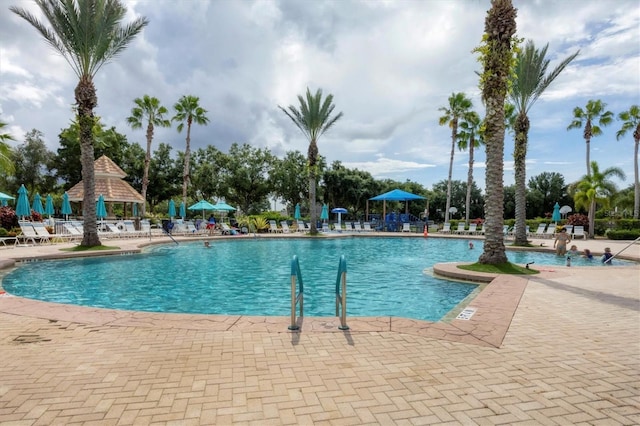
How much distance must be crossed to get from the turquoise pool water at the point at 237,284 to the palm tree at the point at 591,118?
2607 cm

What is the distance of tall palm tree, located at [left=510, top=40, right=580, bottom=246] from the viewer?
15.6 m

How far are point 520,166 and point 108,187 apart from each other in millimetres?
25564

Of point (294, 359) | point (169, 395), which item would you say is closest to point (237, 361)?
point (294, 359)

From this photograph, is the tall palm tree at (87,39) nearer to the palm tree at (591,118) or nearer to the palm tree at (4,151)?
the palm tree at (4,151)

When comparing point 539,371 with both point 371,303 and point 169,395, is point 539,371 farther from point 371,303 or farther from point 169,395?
point 371,303

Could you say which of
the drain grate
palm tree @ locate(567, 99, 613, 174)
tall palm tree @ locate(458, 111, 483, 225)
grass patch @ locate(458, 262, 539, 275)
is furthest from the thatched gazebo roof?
palm tree @ locate(567, 99, 613, 174)

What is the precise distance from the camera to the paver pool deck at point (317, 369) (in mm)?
2773

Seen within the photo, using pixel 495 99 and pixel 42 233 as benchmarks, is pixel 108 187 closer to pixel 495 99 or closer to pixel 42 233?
pixel 42 233

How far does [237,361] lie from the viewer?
372 cm

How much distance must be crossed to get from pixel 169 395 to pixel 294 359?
1213mm

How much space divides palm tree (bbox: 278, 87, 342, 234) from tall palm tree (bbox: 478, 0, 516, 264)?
634 inches

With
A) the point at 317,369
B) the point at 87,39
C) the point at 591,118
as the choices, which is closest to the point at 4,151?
the point at 87,39

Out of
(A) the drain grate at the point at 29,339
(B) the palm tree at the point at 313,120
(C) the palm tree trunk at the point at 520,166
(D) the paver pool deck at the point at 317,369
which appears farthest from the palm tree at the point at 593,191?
(A) the drain grate at the point at 29,339

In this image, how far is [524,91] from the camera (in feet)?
53.7
